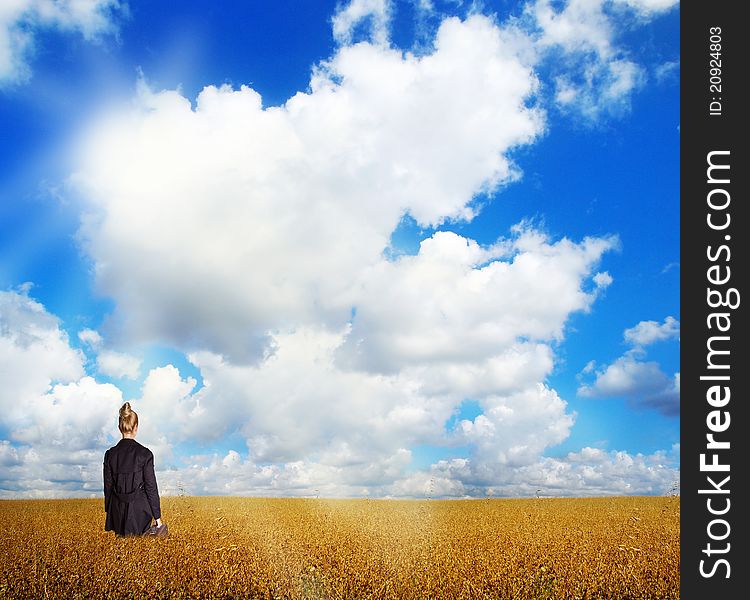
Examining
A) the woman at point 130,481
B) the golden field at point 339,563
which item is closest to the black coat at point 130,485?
the woman at point 130,481

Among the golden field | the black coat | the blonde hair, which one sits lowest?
the golden field

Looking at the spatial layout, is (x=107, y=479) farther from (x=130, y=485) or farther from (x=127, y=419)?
(x=127, y=419)

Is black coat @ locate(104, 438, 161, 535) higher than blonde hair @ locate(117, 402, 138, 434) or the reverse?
the reverse

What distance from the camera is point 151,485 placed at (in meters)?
8.91

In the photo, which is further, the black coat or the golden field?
the black coat

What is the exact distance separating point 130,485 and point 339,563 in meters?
3.33

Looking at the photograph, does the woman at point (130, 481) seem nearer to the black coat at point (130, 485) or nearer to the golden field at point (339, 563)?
the black coat at point (130, 485)

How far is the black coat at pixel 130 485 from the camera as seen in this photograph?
891cm

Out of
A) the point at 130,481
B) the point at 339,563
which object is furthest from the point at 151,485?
the point at 339,563

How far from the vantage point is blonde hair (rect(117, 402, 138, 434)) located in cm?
882

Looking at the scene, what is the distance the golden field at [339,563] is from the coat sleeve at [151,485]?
459 millimetres

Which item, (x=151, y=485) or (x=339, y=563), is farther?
(x=151, y=485)

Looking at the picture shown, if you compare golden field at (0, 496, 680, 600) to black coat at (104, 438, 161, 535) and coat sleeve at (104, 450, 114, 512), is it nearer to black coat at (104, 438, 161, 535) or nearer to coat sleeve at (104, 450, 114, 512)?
black coat at (104, 438, 161, 535)

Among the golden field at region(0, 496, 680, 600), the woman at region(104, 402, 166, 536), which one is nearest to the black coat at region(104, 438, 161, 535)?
the woman at region(104, 402, 166, 536)
